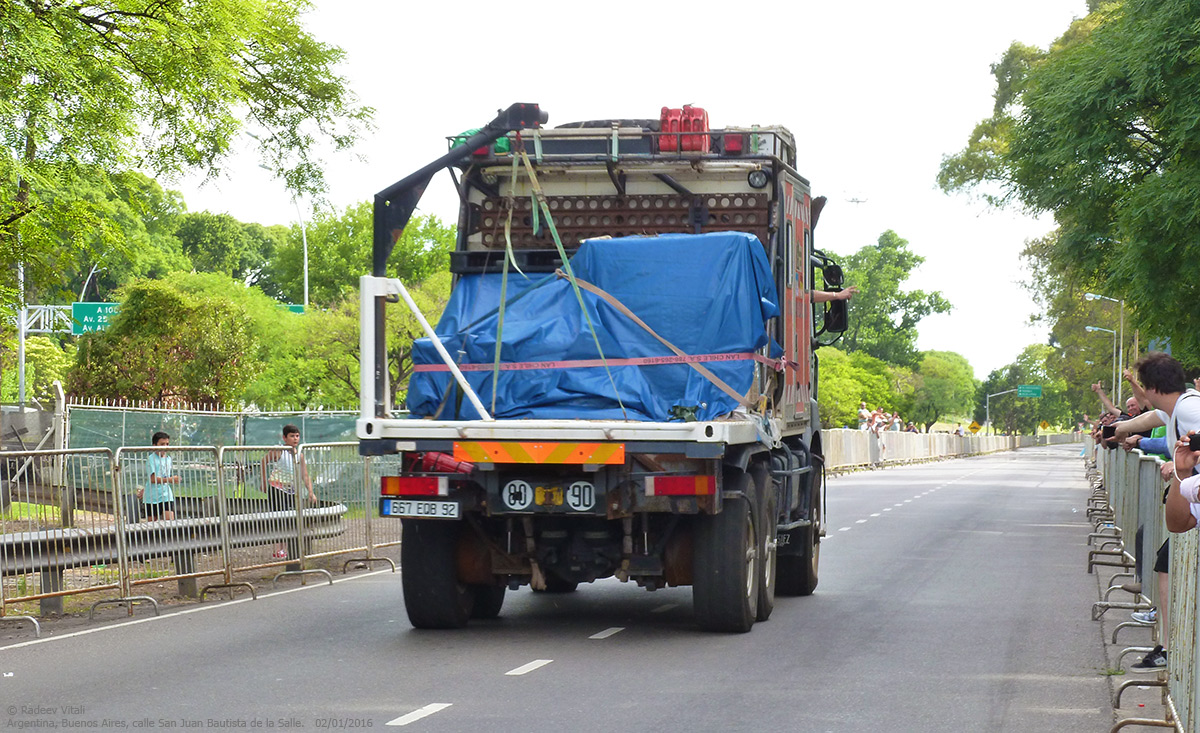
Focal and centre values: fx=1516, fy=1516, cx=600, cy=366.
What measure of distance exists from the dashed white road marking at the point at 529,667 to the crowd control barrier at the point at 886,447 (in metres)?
20.3

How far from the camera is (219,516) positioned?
45.4ft

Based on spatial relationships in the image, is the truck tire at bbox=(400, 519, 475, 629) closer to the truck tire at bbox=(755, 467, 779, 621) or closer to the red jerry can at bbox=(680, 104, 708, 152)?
the truck tire at bbox=(755, 467, 779, 621)

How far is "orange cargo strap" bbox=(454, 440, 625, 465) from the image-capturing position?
972 centimetres

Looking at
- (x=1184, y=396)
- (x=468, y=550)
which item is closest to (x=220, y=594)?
(x=468, y=550)

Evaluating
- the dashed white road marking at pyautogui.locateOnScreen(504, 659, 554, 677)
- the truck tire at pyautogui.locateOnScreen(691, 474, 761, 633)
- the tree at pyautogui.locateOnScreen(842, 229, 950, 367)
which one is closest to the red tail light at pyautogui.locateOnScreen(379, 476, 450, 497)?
the dashed white road marking at pyautogui.locateOnScreen(504, 659, 554, 677)

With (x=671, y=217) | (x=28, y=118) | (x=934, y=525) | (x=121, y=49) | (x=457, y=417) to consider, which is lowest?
(x=934, y=525)

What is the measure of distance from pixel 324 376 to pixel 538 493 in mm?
49751

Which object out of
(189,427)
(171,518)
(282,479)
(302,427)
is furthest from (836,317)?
(302,427)

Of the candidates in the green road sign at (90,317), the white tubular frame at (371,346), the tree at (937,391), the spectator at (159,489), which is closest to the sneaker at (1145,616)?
the white tubular frame at (371,346)

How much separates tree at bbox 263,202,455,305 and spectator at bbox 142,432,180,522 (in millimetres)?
52910

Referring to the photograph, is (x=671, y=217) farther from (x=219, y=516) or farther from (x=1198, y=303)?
(x=1198, y=303)

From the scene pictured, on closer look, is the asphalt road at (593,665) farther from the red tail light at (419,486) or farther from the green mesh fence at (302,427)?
the green mesh fence at (302,427)

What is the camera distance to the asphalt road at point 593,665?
25.8ft

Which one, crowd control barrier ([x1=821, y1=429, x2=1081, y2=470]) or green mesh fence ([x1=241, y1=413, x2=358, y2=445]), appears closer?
green mesh fence ([x1=241, y1=413, x2=358, y2=445])
